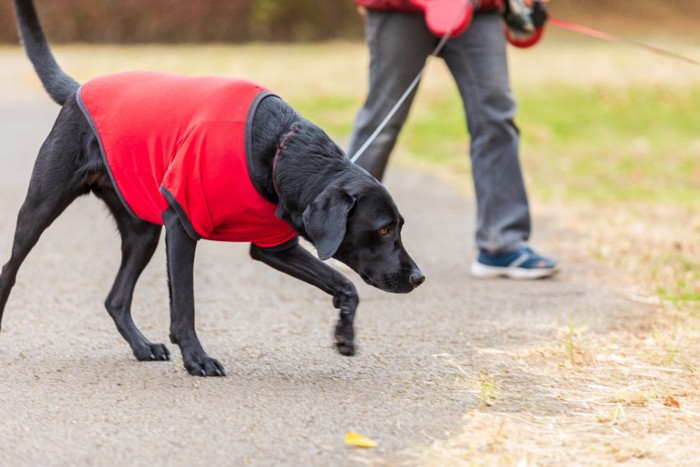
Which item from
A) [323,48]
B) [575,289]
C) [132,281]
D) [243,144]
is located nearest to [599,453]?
[243,144]

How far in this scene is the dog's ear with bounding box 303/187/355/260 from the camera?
3.75 meters

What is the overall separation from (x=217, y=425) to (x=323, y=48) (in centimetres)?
2387

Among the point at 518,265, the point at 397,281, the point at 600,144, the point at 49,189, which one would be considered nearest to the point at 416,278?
the point at 397,281

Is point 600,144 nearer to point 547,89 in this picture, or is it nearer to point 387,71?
point 547,89

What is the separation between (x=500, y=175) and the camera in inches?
237

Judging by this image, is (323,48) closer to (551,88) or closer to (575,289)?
(551,88)

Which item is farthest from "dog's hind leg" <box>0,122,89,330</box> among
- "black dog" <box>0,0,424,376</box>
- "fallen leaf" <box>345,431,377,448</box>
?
"fallen leaf" <box>345,431,377,448</box>

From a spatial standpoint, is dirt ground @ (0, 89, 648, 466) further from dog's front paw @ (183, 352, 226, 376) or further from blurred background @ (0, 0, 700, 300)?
blurred background @ (0, 0, 700, 300)

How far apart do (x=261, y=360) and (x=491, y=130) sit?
7.13ft

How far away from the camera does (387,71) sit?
596 centimetres

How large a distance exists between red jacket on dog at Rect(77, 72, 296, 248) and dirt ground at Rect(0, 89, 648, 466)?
1.88 ft

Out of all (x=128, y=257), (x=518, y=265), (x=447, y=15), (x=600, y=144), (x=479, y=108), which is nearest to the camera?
(x=128, y=257)

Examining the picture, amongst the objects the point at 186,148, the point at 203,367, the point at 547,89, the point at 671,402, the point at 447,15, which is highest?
the point at 447,15

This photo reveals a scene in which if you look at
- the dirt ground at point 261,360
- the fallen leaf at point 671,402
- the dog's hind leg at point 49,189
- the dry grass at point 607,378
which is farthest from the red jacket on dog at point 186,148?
the fallen leaf at point 671,402
